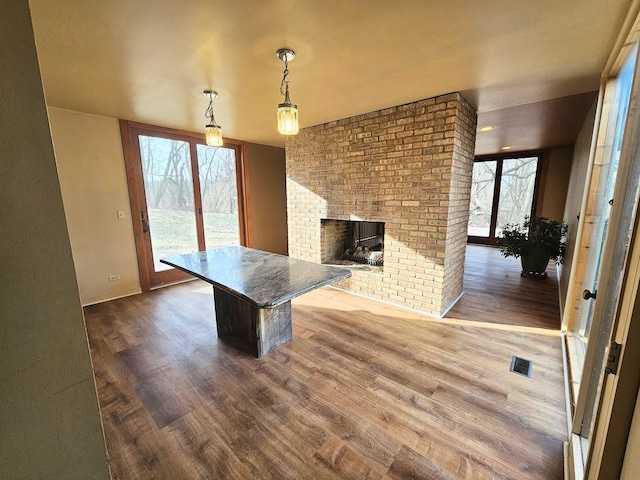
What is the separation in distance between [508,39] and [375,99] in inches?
49.3

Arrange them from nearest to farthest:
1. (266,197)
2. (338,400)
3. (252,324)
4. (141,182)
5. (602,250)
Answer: (602,250), (338,400), (252,324), (141,182), (266,197)

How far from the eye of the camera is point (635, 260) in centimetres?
84

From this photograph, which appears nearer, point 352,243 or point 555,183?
point 352,243

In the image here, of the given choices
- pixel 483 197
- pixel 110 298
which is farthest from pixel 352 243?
pixel 483 197

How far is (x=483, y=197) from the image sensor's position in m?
7.00

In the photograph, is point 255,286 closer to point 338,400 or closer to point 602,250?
point 338,400

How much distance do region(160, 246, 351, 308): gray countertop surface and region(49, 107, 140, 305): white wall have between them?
1597 millimetres

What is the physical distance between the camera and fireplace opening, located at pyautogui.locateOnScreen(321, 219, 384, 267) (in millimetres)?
4020

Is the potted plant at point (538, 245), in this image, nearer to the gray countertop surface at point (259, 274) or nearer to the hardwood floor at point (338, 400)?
the hardwood floor at point (338, 400)

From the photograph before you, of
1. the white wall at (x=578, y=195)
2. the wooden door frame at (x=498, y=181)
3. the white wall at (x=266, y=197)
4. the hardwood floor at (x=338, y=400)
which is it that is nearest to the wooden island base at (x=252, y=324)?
the hardwood floor at (x=338, y=400)

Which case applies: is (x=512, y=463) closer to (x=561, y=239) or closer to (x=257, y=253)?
(x=257, y=253)

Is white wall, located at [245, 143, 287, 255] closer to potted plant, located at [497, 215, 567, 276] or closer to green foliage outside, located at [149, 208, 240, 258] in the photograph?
green foliage outside, located at [149, 208, 240, 258]

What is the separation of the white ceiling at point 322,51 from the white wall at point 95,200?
1.06ft

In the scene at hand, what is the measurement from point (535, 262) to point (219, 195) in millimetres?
5361
